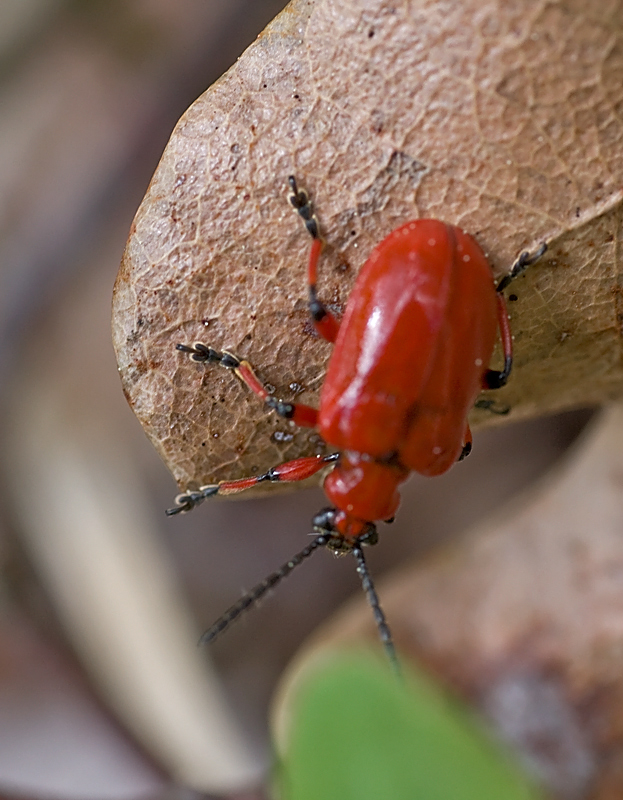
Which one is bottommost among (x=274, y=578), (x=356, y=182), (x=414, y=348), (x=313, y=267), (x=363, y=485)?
(x=274, y=578)

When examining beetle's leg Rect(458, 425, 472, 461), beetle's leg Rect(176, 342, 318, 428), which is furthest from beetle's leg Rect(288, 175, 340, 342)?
beetle's leg Rect(458, 425, 472, 461)

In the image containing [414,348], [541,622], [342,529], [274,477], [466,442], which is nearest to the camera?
[414,348]

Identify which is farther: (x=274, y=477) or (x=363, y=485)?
(x=363, y=485)

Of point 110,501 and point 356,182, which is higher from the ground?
point 356,182

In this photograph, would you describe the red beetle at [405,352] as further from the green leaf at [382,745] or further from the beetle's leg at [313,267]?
the green leaf at [382,745]

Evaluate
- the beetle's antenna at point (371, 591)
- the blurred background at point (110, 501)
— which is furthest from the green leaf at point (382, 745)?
the blurred background at point (110, 501)

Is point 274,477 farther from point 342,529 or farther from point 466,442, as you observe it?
point 466,442

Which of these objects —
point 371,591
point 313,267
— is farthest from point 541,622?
point 313,267
